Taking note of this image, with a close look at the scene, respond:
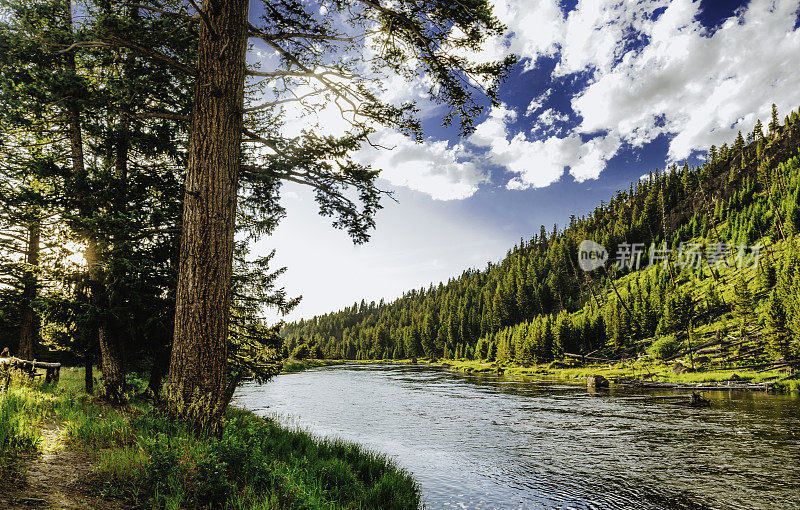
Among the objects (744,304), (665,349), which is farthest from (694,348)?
(744,304)

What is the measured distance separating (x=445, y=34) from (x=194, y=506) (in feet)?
26.2

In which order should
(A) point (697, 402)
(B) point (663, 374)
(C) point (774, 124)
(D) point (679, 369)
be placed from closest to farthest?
1. (A) point (697, 402)
2. (B) point (663, 374)
3. (D) point (679, 369)
4. (C) point (774, 124)

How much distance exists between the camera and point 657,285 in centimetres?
8825

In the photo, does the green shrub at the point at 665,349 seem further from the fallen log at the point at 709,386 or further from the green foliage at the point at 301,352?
the green foliage at the point at 301,352

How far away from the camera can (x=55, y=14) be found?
9508mm

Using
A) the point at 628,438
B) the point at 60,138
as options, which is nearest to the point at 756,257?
the point at 628,438

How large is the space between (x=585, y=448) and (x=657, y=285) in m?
91.2

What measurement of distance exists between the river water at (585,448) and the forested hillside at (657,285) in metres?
28.3

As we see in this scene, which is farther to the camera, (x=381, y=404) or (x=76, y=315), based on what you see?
(x=381, y=404)

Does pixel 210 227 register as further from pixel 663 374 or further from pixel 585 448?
pixel 663 374

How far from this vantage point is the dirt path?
3.14 metres

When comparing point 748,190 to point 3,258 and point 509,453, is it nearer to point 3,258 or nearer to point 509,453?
point 509,453

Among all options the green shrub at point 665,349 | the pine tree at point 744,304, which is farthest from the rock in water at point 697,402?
the pine tree at point 744,304

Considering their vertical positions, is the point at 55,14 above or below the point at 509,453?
above
